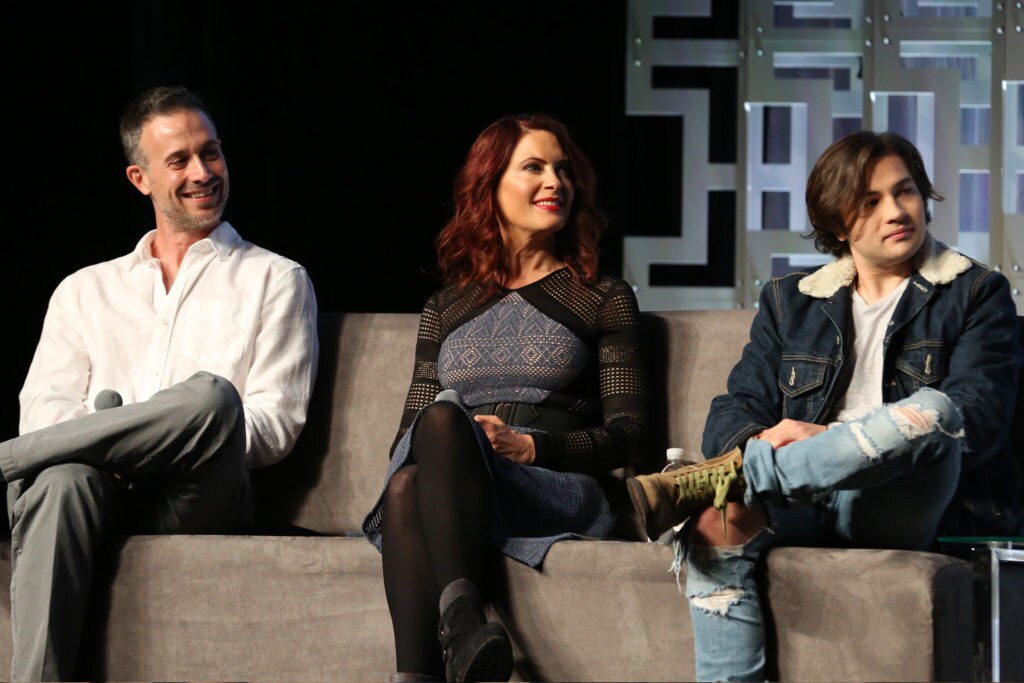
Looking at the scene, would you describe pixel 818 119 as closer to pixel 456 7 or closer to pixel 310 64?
pixel 456 7

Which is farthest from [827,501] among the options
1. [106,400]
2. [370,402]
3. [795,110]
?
[795,110]

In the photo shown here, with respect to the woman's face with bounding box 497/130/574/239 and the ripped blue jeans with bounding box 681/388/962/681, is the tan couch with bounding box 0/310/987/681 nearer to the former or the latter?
the ripped blue jeans with bounding box 681/388/962/681

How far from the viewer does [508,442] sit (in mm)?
2500

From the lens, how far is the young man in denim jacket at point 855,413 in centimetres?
196

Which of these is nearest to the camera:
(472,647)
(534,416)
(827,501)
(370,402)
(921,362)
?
(472,647)

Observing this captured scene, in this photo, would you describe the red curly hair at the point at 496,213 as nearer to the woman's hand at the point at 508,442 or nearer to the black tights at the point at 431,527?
the woman's hand at the point at 508,442

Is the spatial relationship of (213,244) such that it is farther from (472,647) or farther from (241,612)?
(472,647)

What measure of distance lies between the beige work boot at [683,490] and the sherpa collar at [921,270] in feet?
2.03

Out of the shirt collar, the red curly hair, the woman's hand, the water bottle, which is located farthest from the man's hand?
the shirt collar

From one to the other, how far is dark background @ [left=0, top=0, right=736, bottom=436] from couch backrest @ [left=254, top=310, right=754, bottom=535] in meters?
1.20

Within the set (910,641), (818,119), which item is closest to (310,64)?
(818,119)

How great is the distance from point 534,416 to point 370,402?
1.61ft

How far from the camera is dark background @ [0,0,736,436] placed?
4.09m

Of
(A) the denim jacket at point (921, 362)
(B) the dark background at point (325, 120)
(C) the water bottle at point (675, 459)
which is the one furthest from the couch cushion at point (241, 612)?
(B) the dark background at point (325, 120)
